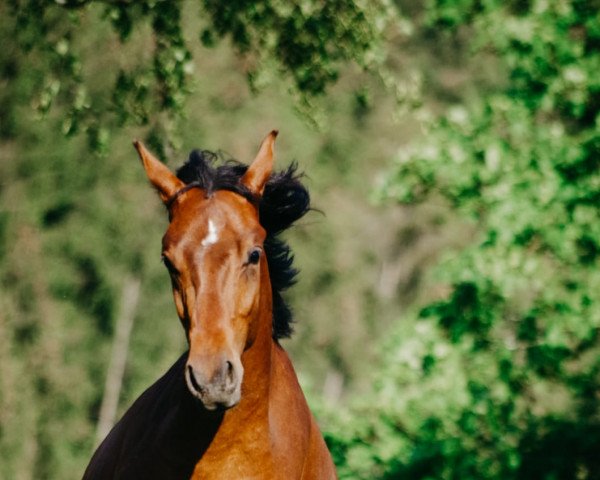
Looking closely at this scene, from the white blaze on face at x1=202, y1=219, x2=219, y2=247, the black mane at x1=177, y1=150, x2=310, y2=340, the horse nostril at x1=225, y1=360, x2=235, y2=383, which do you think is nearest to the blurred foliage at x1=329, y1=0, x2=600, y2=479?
the black mane at x1=177, y1=150, x2=310, y2=340

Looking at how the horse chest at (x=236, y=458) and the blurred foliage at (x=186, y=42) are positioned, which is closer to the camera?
the horse chest at (x=236, y=458)

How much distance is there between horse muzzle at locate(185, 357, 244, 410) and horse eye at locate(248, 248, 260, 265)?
1.73 feet

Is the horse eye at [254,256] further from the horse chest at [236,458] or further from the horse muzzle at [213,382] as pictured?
the horse chest at [236,458]

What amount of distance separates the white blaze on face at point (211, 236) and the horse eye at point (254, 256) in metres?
0.16

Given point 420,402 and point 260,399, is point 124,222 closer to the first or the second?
point 420,402

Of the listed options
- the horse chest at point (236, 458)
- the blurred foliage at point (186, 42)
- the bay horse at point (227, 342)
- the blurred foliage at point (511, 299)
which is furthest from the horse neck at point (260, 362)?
the blurred foliage at point (511, 299)

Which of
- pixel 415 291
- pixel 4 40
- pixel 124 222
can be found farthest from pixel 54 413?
pixel 4 40

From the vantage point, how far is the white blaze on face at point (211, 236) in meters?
4.19

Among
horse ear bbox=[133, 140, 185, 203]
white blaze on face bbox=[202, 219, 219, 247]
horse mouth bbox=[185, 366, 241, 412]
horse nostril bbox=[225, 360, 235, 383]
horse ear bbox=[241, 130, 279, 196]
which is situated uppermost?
horse ear bbox=[241, 130, 279, 196]

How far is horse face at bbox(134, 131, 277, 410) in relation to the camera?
387cm

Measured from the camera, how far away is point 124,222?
113 ft

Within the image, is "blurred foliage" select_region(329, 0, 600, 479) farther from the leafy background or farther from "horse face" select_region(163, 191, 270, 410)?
"horse face" select_region(163, 191, 270, 410)

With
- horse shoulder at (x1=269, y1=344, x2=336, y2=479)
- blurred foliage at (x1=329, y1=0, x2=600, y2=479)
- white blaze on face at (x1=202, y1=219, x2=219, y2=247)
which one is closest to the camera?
white blaze on face at (x1=202, y1=219, x2=219, y2=247)

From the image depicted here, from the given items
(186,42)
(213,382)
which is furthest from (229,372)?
(186,42)
